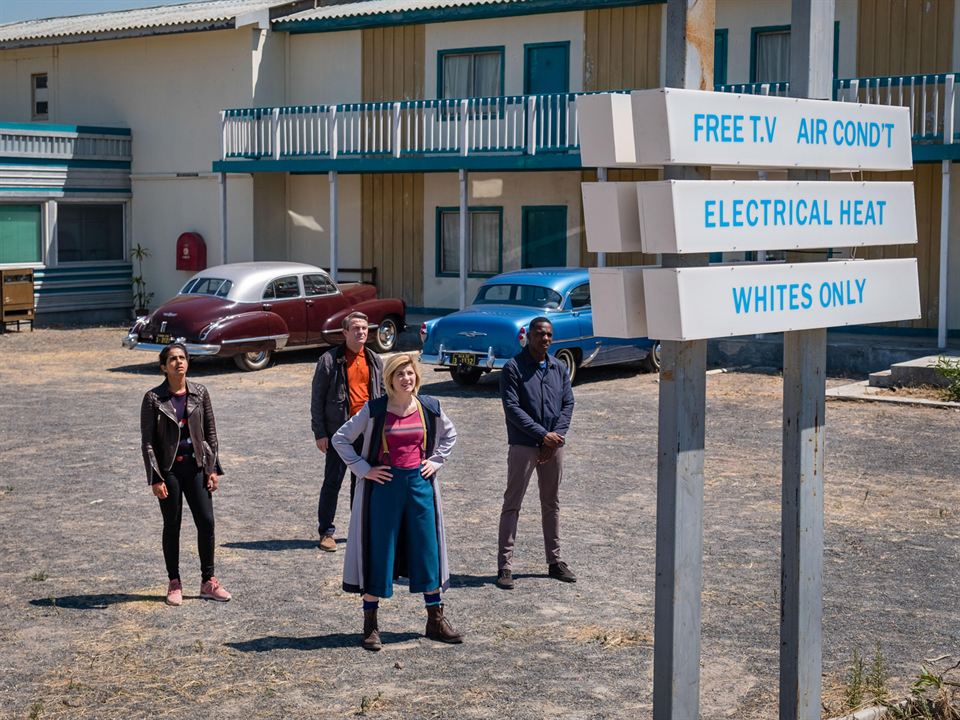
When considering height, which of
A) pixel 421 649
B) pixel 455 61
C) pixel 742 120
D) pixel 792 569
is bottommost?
pixel 421 649

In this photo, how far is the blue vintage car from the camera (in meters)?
18.8

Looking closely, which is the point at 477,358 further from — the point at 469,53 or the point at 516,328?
the point at 469,53

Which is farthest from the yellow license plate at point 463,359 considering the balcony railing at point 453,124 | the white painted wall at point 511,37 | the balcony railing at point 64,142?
the balcony railing at point 64,142

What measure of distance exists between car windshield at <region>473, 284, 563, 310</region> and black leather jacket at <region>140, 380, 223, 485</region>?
10.8 meters

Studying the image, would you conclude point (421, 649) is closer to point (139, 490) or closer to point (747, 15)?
point (139, 490)

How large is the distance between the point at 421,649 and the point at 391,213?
71.4ft

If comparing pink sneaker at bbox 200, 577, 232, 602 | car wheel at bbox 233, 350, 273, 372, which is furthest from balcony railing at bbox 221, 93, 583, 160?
pink sneaker at bbox 200, 577, 232, 602

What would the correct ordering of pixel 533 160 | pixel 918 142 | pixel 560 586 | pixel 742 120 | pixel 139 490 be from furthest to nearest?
pixel 533 160 < pixel 918 142 < pixel 139 490 < pixel 560 586 < pixel 742 120

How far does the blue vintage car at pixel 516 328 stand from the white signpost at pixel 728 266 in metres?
12.1

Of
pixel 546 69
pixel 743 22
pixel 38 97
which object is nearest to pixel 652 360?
pixel 743 22

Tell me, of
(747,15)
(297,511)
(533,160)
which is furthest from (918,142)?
(297,511)

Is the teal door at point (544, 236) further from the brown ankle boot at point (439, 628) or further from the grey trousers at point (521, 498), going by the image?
the brown ankle boot at point (439, 628)

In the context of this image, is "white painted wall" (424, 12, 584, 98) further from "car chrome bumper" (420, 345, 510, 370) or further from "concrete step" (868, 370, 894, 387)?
"concrete step" (868, 370, 894, 387)

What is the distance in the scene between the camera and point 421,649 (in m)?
8.10
